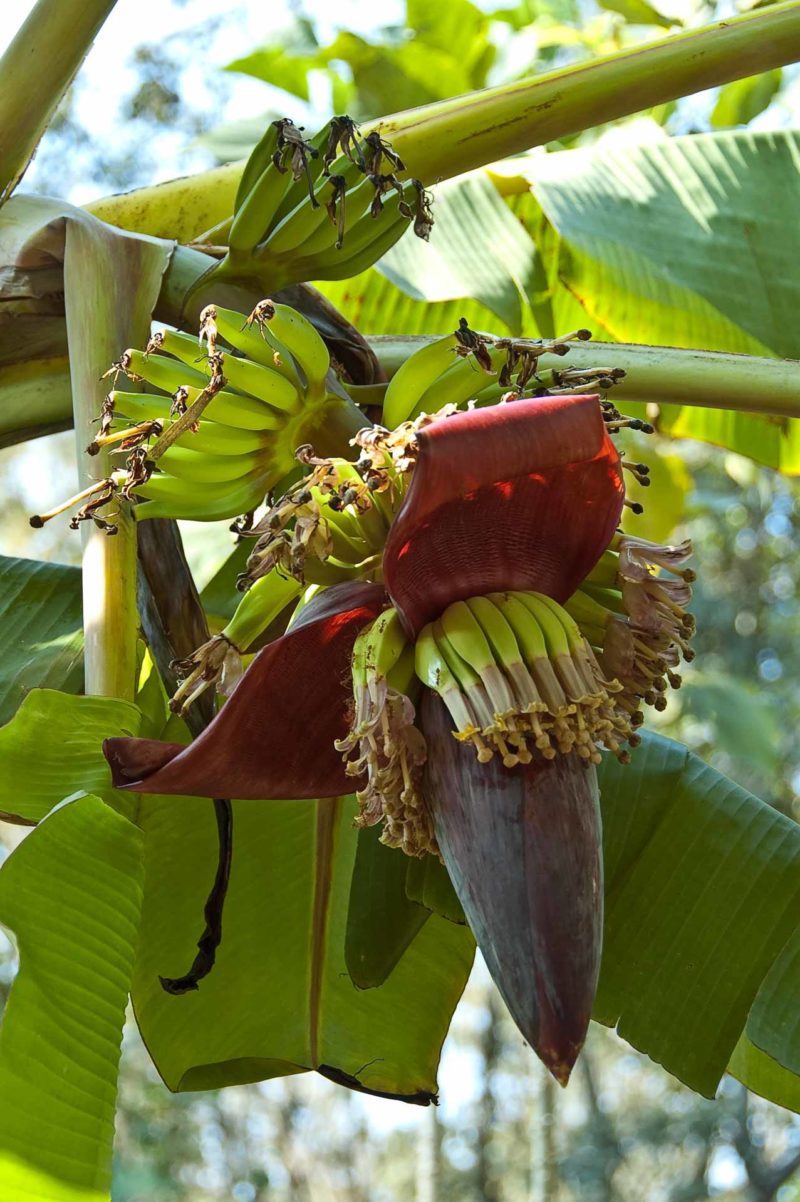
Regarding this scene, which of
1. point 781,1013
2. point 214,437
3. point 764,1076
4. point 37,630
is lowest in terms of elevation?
point 764,1076

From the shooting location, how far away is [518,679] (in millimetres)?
671

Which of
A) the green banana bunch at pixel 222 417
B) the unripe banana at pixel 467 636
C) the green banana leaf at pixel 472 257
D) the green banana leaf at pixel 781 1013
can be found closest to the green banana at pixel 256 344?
the green banana bunch at pixel 222 417

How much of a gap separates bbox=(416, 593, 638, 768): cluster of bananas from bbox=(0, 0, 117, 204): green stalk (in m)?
0.57

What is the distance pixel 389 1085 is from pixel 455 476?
0.66m

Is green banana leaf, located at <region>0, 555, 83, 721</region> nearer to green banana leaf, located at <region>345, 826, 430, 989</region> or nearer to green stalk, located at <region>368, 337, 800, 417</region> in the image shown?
green banana leaf, located at <region>345, 826, 430, 989</region>

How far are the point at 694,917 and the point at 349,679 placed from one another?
0.45m

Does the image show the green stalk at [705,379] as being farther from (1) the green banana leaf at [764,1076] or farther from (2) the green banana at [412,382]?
(1) the green banana leaf at [764,1076]

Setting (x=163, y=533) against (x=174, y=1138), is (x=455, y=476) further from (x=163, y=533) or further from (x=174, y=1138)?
(x=174, y=1138)

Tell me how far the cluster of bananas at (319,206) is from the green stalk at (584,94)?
174 millimetres

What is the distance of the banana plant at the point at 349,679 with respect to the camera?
2.11ft

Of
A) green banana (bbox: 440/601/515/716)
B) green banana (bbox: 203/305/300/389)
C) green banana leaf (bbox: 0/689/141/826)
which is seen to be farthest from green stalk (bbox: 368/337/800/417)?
green banana leaf (bbox: 0/689/141/826)

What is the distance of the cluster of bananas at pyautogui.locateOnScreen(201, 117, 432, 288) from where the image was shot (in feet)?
2.93

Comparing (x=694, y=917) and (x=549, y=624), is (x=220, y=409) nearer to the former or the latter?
(x=549, y=624)

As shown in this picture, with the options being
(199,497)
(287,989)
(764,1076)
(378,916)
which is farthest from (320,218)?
(764,1076)
